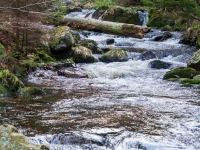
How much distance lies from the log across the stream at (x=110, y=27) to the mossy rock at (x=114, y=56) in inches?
64.2

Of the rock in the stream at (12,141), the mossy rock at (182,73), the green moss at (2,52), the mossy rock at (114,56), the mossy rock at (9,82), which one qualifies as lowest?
the mossy rock at (114,56)

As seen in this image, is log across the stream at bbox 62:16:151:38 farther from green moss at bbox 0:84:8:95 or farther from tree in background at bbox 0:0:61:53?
green moss at bbox 0:84:8:95

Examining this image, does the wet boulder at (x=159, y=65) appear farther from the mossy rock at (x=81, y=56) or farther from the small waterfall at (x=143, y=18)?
the small waterfall at (x=143, y=18)

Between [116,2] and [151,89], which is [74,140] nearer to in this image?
[151,89]

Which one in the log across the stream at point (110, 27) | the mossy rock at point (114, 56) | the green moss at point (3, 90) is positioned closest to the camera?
the green moss at point (3, 90)

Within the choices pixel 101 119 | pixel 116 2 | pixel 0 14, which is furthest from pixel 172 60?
pixel 116 2

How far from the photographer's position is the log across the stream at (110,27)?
16734mm

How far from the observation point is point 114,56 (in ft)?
50.2

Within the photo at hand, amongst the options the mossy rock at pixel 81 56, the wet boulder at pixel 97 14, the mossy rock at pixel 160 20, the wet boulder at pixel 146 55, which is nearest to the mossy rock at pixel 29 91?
the mossy rock at pixel 81 56

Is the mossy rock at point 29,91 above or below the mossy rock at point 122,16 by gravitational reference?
below

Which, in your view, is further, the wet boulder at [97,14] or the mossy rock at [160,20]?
the wet boulder at [97,14]

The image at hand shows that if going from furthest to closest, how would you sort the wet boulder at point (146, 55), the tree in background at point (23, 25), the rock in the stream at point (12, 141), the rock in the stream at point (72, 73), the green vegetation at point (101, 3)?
the green vegetation at point (101, 3) < the wet boulder at point (146, 55) < the rock in the stream at point (72, 73) < the tree in background at point (23, 25) < the rock in the stream at point (12, 141)

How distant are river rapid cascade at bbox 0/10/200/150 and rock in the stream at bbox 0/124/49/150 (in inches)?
42.1

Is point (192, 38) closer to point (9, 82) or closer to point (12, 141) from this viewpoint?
point (9, 82)
